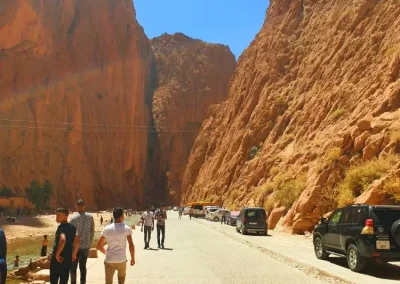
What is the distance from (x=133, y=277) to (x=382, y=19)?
36375 mm

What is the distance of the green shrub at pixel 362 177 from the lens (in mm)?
19422

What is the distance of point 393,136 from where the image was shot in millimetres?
20531

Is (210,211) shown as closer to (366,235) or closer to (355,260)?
(355,260)

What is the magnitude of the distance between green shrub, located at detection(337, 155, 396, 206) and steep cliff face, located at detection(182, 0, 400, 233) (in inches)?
42.4

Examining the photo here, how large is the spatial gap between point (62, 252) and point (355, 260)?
726 cm

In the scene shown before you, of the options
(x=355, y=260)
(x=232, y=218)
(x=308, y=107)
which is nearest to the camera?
(x=355, y=260)

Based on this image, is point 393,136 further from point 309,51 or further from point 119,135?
point 119,135

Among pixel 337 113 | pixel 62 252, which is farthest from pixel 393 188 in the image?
pixel 337 113

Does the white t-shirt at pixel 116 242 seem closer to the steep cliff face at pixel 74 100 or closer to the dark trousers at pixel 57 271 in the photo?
the dark trousers at pixel 57 271

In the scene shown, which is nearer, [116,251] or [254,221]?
[116,251]

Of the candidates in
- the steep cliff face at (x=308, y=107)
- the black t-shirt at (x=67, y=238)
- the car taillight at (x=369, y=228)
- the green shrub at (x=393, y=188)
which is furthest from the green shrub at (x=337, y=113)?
the black t-shirt at (x=67, y=238)

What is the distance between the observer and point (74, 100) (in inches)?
3068

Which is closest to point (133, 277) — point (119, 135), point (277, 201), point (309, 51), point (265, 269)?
point (265, 269)

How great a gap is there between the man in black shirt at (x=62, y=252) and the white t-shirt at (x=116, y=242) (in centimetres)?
57
